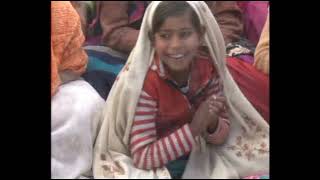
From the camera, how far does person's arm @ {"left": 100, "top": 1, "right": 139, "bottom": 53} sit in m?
1.32

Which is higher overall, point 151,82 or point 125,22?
point 125,22

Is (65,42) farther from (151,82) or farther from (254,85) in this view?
(254,85)

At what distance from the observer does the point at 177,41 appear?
1.26 metres

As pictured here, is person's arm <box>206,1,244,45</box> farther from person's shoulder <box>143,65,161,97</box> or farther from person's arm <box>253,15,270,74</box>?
person's shoulder <box>143,65,161,97</box>

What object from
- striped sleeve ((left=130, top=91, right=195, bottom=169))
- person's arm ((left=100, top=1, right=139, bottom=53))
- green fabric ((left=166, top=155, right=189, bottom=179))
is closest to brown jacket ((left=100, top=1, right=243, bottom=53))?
person's arm ((left=100, top=1, right=139, bottom=53))

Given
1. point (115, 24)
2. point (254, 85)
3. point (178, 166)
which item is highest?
point (115, 24)

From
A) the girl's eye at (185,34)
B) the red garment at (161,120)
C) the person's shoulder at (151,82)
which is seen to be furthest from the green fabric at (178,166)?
the girl's eye at (185,34)

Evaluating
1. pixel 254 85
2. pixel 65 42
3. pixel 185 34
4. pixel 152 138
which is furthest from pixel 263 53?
pixel 65 42

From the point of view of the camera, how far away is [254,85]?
1.31m

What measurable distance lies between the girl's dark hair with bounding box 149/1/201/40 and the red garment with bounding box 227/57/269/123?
127 mm

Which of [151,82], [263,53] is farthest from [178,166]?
[263,53]

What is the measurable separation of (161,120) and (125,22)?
0.23 m
